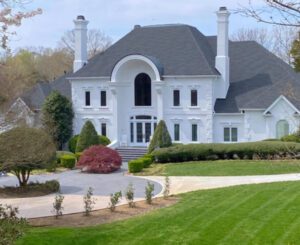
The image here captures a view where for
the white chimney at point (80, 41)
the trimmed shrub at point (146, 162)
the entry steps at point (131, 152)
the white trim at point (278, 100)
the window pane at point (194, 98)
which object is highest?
the white chimney at point (80, 41)

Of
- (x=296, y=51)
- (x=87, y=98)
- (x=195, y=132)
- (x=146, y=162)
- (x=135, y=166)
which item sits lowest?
(x=135, y=166)

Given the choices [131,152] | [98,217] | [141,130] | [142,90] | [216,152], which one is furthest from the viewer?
[142,90]

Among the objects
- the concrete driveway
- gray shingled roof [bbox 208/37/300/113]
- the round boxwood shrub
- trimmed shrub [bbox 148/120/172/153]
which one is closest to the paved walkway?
the concrete driveway

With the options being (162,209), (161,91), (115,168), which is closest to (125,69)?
(161,91)

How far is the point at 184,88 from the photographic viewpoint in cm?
4150

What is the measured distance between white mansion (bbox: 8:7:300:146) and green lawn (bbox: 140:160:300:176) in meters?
7.40

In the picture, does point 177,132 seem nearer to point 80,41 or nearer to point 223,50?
point 223,50

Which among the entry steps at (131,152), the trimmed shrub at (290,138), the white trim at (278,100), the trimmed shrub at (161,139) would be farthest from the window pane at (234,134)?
the entry steps at (131,152)

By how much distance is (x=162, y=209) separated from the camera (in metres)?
17.2

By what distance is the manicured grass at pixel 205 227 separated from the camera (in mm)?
12766

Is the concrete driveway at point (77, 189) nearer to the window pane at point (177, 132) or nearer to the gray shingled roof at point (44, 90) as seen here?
the window pane at point (177, 132)

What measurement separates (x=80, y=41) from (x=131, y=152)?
11.8 meters

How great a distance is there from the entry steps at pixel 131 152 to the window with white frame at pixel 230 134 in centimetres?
592

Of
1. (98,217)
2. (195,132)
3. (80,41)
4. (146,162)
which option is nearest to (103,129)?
(195,132)
